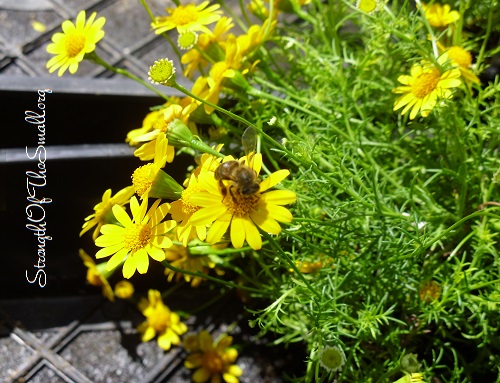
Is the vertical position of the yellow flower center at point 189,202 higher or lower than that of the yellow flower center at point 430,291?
higher

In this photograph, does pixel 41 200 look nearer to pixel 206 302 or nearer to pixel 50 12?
pixel 206 302

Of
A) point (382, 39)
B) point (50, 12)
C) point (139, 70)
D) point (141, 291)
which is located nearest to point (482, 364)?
point (382, 39)

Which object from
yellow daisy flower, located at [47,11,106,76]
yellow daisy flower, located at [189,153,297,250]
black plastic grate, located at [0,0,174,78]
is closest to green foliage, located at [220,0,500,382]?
yellow daisy flower, located at [189,153,297,250]

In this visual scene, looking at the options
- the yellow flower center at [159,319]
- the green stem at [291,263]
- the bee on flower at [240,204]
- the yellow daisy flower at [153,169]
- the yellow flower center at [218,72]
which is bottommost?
the green stem at [291,263]

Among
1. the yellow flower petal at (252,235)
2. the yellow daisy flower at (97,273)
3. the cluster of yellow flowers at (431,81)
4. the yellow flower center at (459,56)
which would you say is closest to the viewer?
the yellow flower petal at (252,235)

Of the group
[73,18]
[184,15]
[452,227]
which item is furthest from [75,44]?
[73,18]

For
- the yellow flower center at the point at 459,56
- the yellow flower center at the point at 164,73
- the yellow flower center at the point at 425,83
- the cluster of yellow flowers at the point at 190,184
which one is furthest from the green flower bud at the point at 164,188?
the yellow flower center at the point at 459,56

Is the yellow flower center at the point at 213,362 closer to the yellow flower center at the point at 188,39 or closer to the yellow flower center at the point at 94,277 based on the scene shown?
the yellow flower center at the point at 94,277

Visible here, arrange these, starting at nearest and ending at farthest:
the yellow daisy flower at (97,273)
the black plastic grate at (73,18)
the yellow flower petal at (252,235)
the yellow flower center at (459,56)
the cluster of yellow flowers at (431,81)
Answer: the yellow flower petal at (252,235) < the cluster of yellow flowers at (431,81) < the yellow flower center at (459,56) < the yellow daisy flower at (97,273) < the black plastic grate at (73,18)

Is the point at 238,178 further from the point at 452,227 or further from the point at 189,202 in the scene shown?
the point at 452,227
